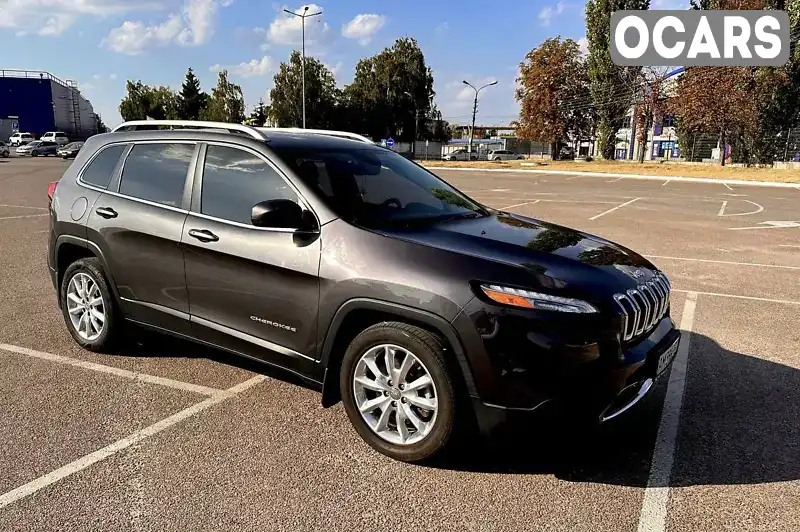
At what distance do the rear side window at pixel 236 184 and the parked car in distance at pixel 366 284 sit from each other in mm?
11

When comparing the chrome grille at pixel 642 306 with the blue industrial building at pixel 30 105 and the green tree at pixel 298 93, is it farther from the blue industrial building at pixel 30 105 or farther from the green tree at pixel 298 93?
the blue industrial building at pixel 30 105

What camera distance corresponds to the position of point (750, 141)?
137 ft

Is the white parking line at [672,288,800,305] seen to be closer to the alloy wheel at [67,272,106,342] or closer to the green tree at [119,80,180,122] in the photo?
the alloy wheel at [67,272,106,342]

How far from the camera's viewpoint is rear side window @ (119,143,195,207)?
159 inches

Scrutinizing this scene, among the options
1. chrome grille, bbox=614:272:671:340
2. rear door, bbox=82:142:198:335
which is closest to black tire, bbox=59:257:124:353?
rear door, bbox=82:142:198:335

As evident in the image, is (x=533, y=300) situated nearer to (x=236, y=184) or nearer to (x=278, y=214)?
(x=278, y=214)

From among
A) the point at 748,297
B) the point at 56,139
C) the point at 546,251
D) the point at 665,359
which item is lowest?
the point at 748,297

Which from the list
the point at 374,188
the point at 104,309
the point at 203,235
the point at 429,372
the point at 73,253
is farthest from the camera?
the point at 73,253

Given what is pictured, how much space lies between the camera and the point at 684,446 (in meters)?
3.31

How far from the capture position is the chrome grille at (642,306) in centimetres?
294

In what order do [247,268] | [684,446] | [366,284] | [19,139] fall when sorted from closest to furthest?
[366,284]
[684,446]
[247,268]
[19,139]

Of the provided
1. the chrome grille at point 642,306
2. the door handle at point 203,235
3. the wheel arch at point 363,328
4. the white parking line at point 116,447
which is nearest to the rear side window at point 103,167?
the door handle at point 203,235

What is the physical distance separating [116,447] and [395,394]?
1.52 metres

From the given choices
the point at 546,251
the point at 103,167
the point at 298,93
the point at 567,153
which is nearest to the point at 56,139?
the point at 298,93
